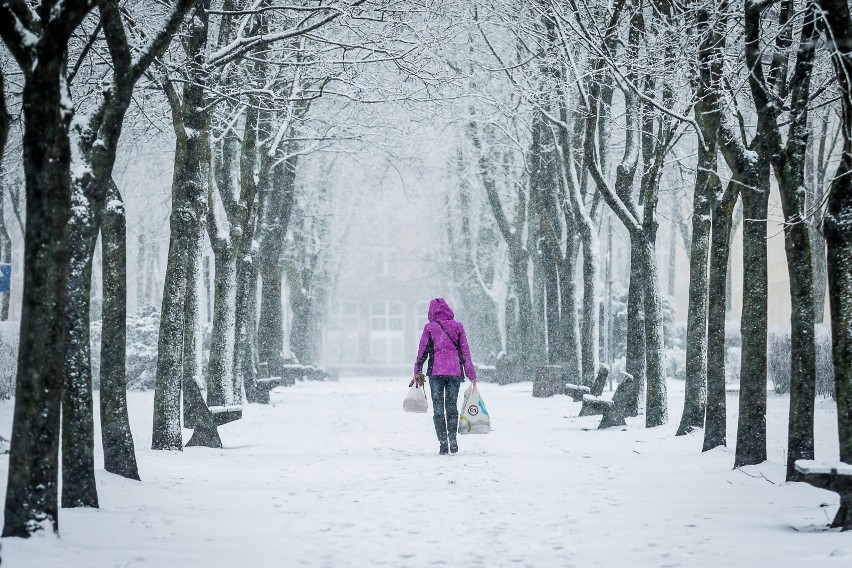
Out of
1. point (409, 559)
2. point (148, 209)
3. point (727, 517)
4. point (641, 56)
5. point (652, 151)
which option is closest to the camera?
point (409, 559)

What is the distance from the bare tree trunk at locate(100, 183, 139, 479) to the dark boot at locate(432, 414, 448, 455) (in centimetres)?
412

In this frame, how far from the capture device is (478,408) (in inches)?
488

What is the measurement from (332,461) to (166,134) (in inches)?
481

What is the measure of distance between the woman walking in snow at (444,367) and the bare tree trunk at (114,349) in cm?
392

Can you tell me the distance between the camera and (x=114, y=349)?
9.64 meters

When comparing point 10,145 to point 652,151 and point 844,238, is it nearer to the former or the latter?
point 652,151

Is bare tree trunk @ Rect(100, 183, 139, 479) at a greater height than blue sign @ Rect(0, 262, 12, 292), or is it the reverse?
blue sign @ Rect(0, 262, 12, 292)

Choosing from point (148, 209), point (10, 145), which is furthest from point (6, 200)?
point (10, 145)

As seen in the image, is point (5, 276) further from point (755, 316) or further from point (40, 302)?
point (755, 316)

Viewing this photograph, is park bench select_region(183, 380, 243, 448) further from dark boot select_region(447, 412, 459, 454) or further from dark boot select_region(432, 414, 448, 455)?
dark boot select_region(447, 412, 459, 454)

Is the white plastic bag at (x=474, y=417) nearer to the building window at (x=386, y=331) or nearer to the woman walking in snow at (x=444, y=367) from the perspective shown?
the woman walking in snow at (x=444, y=367)

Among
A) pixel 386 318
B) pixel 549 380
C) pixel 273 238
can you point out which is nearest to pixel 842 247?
pixel 549 380

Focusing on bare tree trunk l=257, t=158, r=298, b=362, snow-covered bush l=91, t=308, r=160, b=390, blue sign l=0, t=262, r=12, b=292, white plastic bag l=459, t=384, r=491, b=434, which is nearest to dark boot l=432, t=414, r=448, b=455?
white plastic bag l=459, t=384, r=491, b=434

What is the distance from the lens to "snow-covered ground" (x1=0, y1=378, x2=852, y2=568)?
627cm
